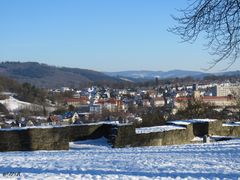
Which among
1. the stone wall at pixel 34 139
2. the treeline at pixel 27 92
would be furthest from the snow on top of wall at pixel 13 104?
the stone wall at pixel 34 139

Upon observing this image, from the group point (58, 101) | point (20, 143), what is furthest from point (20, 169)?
point (58, 101)

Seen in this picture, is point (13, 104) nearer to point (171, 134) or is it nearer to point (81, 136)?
point (171, 134)

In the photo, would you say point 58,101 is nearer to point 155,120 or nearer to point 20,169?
point 155,120

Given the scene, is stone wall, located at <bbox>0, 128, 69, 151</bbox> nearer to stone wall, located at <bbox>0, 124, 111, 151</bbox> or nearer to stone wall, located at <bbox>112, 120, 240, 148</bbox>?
stone wall, located at <bbox>0, 124, 111, 151</bbox>

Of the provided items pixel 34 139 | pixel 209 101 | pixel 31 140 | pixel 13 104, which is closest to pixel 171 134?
pixel 34 139

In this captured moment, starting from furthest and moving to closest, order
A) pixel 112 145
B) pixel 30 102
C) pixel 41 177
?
1. pixel 30 102
2. pixel 112 145
3. pixel 41 177

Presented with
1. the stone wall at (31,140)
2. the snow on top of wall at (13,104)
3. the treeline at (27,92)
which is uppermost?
the stone wall at (31,140)

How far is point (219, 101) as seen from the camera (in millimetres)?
135125

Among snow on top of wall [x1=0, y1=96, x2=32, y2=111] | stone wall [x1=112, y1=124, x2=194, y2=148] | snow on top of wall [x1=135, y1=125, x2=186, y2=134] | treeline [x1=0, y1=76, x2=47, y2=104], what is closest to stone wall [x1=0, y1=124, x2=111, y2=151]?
stone wall [x1=112, y1=124, x2=194, y2=148]

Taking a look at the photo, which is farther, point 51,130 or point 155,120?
point 155,120

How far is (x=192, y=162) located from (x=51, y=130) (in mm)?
9446

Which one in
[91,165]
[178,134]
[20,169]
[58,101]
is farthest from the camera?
[58,101]

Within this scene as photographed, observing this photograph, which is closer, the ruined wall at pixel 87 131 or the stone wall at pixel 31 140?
the stone wall at pixel 31 140

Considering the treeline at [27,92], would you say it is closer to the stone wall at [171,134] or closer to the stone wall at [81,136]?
the stone wall at [171,134]
